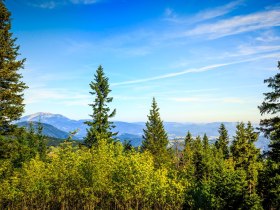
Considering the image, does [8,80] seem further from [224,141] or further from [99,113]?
[224,141]

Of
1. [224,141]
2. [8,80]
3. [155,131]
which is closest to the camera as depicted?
[8,80]

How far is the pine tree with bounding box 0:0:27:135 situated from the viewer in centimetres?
2886

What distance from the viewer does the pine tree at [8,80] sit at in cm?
2886

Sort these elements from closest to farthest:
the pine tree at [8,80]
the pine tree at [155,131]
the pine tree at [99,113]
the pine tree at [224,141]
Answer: the pine tree at [8,80], the pine tree at [99,113], the pine tree at [155,131], the pine tree at [224,141]

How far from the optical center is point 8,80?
29.8 metres

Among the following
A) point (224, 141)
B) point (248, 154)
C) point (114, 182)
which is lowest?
point (114, 182)

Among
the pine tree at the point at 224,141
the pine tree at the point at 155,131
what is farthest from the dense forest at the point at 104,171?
the pine tree at the point at 224,141

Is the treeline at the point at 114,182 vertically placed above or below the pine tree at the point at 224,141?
below

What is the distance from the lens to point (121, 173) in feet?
120

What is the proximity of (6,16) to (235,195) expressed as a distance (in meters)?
32.9

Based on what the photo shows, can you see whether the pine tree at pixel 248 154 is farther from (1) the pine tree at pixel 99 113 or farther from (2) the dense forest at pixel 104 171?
(1) the pine tree at pixel 99 113

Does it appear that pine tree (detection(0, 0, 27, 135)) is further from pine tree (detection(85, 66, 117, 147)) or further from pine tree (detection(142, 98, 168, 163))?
pine tree (detection(142, 98, 168, 163))

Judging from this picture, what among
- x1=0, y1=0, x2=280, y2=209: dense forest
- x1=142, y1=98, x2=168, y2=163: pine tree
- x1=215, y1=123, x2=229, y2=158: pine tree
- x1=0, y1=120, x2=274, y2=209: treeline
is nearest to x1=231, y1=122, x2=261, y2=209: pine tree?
x1=0, y1=0, x2=280, y2=209: dense forest

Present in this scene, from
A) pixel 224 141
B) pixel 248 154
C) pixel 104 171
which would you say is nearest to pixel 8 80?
pixel 104 171
